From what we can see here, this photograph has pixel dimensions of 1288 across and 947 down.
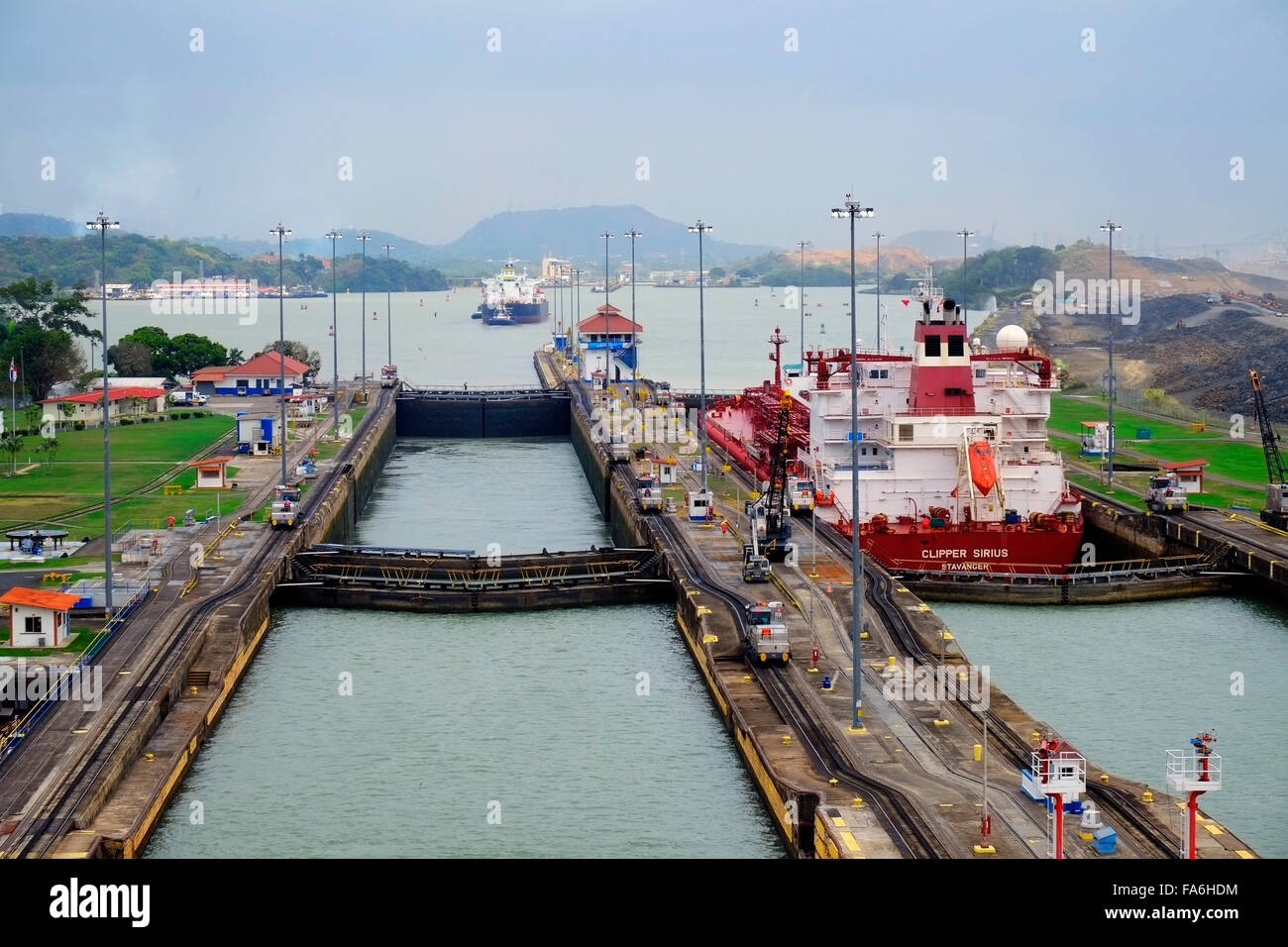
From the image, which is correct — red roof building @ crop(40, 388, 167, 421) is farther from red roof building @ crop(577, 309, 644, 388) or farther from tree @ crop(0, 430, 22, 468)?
red roof building @ crop(577, 309, 644, 388)

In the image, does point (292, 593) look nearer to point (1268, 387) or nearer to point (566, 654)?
point (566, 654)

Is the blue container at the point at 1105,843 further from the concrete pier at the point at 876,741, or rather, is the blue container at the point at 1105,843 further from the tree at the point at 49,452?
the tree at the point at 49,452

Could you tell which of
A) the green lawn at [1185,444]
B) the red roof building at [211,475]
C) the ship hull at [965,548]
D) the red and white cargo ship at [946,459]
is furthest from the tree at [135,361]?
the ship hull at [965,548]

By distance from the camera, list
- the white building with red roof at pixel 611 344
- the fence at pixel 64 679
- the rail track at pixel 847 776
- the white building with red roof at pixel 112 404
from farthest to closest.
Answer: the white building with red roof at pixel 611 344
the white building with red roof at pixel 112 404
the fence at pixel 64 679
the rail track at pixel 847 776

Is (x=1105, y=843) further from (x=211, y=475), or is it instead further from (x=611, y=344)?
(x=611, y=344)

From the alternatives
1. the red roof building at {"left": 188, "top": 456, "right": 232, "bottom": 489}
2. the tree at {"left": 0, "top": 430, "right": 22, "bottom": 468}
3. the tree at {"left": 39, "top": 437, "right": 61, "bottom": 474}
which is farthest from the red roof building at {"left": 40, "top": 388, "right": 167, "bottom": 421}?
the red roof building at {"left": 188, "top": 456, "right": 232, "bottom": 489}
